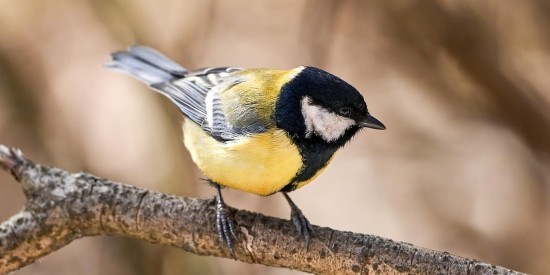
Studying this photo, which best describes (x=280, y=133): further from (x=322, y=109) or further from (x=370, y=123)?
(x=370, y=123)

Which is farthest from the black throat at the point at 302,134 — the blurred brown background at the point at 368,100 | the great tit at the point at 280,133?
the blurred brown background at the point at 368,100

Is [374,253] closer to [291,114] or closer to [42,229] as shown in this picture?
[291,114]

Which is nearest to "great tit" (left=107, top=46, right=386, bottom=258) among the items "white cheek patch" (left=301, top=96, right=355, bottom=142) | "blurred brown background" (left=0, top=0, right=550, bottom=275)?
"white cheek patch" (left=301, top=96, right=355, bottom=142)

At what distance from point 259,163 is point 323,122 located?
8.7 inches

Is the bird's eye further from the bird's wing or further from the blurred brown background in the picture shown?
the blurred brown background

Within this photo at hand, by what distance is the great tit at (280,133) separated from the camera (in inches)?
76.8

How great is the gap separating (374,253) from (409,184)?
1953 mm

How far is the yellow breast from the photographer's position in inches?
77.0

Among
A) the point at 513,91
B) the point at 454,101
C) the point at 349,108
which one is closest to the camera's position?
the point at 349,108

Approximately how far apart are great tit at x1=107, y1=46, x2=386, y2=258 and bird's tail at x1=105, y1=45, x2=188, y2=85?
1.71 ft

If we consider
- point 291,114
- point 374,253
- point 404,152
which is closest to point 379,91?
point 404,152

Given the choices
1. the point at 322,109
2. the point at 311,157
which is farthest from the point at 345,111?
the point at 311,157

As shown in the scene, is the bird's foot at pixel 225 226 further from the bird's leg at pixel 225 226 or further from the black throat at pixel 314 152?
the black throat at pixel 314 152

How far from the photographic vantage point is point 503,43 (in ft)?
10.6
